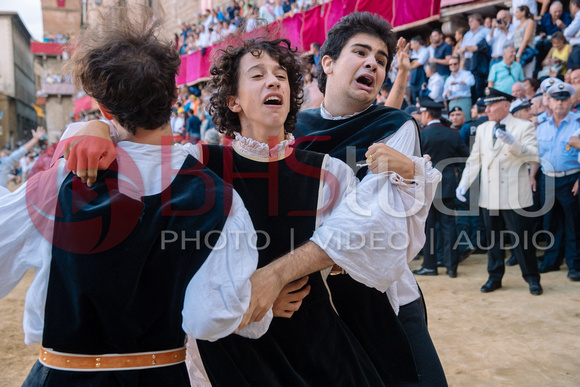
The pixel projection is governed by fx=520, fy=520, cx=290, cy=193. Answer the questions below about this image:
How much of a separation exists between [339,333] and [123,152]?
989mm

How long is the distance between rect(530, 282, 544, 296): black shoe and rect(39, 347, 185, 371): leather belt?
16.3 feet

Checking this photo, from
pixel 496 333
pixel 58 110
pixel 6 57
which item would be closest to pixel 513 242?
pixel 496 333

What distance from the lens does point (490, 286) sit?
18.7 feet

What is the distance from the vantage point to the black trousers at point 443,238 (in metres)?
6.49

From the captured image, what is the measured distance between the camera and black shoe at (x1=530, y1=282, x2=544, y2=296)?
546 centimetres

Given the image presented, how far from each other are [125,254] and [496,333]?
153 inches

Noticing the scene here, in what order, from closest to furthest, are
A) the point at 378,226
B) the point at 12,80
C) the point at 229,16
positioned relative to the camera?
the point at 378,226
the point at 229,16
the point at 12,80

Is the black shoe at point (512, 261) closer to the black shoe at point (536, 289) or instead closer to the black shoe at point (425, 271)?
the black shoe at point (425, 271)

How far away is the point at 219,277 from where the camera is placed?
4.62ft

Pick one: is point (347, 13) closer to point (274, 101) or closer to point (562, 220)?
point (562, 220)

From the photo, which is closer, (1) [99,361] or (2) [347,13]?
(1) [99,361]

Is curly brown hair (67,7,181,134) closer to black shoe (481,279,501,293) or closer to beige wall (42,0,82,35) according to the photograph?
black shoe (481,279,501,293)

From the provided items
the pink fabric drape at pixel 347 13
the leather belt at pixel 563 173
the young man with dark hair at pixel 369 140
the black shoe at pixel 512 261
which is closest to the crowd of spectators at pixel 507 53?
the pink fabric drape at pixel 347 13

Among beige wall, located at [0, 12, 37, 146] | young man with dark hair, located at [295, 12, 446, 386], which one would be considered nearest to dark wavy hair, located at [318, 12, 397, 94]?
young man with dark hair, located at [295, 12, 446, 386]
